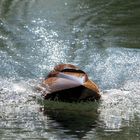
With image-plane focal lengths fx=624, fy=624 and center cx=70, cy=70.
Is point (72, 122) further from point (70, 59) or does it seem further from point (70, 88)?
point (70, 59)

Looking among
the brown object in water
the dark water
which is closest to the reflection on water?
the dark water

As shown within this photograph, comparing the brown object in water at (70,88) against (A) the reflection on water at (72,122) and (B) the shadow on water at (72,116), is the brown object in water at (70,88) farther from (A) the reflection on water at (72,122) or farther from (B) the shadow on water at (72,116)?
(A) the reflection on water at (72,122)

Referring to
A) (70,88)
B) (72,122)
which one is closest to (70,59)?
(70,88)

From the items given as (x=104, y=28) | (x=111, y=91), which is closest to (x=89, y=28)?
(x=104, y=28)

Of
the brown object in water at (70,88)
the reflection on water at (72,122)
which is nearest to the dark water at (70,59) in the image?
the reflection on water at (72,122)

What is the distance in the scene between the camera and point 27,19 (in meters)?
22.5

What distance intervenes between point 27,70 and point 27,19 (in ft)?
19.7

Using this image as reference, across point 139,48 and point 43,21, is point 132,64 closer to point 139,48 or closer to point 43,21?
point 139,48

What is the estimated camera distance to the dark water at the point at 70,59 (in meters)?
11.9

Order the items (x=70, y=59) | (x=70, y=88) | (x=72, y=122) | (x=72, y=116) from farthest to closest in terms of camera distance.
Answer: (x=70, y=59), (x=70, y=88), (x=72, y=116), (x=72, y=122)

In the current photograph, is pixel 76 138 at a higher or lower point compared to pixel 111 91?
lower

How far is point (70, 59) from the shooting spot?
1803 centimetres

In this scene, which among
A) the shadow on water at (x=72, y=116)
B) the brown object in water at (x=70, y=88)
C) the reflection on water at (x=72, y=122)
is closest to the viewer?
the reflection on water at (x=72, y=122)

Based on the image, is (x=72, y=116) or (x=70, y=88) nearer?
(x=72, y=116)
